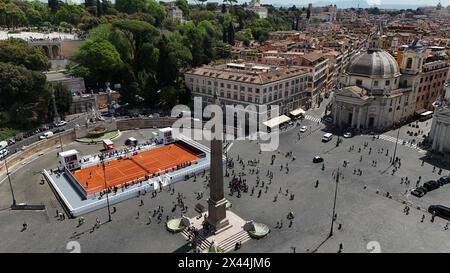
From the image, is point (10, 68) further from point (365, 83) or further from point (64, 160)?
point (365, 83)

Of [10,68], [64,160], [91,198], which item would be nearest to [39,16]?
[10,68]

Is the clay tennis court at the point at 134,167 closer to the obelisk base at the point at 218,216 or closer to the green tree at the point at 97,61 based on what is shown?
the obelisk base at the point at 218,216

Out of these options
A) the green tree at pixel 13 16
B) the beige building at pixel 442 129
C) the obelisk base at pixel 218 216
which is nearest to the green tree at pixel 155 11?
the green tree at pixel 13 16

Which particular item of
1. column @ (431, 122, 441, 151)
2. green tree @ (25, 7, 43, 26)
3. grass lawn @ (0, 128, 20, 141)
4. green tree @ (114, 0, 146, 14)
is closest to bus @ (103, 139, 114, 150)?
grass lawn @ (0, 128, 20, 141)

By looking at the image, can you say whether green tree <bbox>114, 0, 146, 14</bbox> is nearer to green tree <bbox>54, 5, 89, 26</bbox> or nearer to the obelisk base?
green tree <bbox>54, 5, 89, 26</bbox>

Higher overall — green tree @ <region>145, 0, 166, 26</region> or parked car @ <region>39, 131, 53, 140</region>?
green tree @ <region>145, 0, 166, 26</region>
